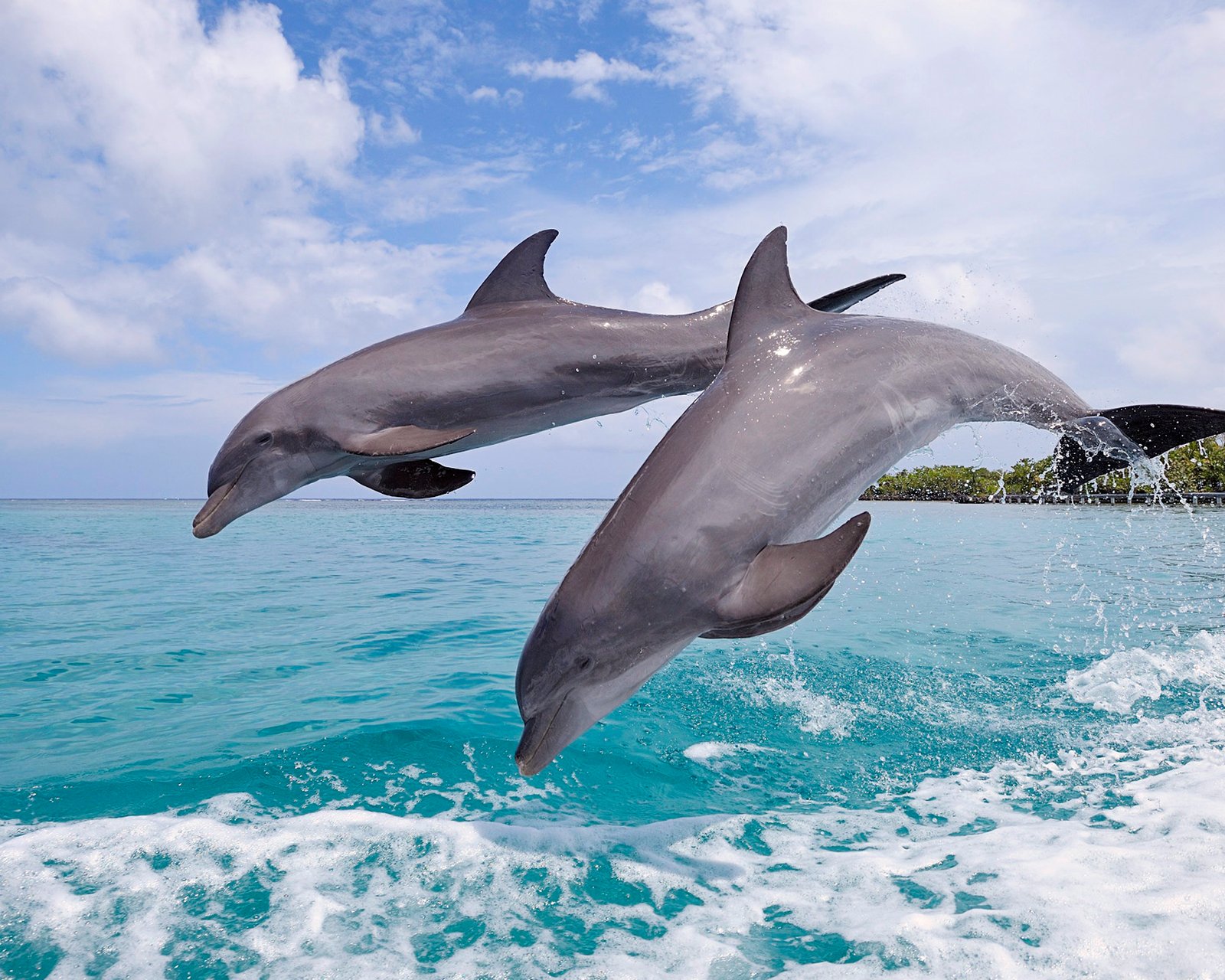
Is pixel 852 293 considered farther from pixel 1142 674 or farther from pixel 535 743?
pixel 1142 674

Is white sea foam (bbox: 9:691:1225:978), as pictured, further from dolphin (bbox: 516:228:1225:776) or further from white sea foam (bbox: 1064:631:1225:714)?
white sea foam (bbox: 1064:631:1225:714)

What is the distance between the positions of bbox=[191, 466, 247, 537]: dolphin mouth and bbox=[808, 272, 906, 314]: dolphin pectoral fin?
3.62 meters

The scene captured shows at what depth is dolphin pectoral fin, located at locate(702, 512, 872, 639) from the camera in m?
3.25

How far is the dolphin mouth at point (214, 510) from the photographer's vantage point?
15.5 feet

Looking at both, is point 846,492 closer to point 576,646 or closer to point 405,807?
point 576,646

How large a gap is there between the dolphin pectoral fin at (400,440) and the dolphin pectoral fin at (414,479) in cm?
33

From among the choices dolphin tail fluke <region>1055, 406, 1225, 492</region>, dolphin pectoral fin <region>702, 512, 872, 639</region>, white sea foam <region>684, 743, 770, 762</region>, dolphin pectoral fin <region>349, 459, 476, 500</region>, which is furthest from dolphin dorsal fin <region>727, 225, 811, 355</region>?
white sea foam <region>684, 743, 770, 762</region>

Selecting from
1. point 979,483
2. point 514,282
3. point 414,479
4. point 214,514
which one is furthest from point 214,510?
point 979,483

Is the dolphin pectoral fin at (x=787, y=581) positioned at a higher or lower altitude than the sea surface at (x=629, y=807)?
higher

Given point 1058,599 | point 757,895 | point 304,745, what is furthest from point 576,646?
point 1058,599

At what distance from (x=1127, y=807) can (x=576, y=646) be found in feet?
19.8

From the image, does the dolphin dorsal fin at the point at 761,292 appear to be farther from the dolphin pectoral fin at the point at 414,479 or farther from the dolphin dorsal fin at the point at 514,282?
the dolphin pectoral fin at the point at 414,479

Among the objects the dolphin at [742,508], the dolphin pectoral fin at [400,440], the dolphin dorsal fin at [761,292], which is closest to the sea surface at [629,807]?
the dolphin at [742,508]

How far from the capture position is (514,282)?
5289 mm
